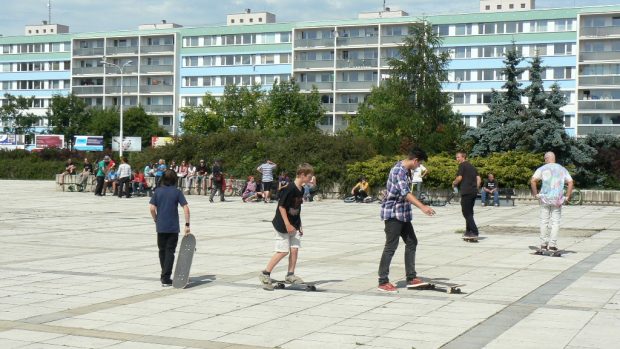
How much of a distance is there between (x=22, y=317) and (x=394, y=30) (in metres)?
86.9

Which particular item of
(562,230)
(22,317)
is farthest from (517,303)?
(562,230)

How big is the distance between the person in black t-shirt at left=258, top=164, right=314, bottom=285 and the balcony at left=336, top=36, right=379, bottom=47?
84021 millimetres

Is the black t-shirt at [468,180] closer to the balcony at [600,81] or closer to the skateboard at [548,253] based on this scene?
the skateboard at [548,253]

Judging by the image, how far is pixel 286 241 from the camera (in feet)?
36.7

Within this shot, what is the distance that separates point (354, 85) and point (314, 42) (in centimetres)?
701

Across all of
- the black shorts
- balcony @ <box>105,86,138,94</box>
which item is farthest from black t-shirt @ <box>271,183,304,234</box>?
balcony @ <box>105,86,138,94</box>

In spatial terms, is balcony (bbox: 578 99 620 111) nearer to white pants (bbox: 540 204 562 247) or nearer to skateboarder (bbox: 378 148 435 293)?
white pants (bbox: 540 204 562 247)

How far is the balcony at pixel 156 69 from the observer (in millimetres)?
104562

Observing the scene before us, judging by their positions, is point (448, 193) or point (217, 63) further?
point (217, 63)

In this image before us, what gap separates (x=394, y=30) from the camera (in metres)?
93.4

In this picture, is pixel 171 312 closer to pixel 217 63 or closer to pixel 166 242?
pixel 166 242

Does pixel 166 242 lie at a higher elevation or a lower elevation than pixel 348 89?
lower

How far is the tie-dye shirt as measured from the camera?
15.1 m

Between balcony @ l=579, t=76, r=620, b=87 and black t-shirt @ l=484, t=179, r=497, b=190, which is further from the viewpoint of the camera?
balcony @ l=579, t=76, r=620, b=87
